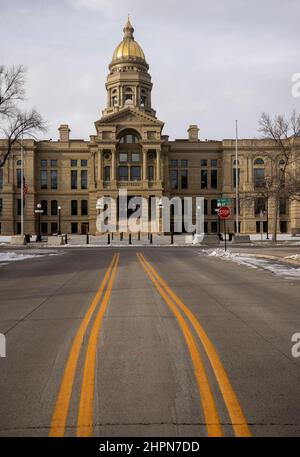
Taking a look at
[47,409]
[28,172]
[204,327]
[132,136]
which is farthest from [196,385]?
[28,172]

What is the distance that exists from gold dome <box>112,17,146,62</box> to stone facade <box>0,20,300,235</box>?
0.29 meters

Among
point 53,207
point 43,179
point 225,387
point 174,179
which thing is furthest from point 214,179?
point 225,387

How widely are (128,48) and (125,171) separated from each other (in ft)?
88.0

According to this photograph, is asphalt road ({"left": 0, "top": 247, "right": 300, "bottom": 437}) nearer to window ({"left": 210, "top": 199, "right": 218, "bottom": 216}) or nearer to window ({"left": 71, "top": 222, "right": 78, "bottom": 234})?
window ({"left": 71, "top": 222, "right": 78, "bottom": 234})

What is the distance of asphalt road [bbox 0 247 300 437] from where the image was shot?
4180 mm

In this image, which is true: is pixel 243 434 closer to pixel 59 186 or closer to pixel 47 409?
pixel 47 409

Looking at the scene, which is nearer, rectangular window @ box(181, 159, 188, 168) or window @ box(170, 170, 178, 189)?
window @ box(170, 170, 178, 189)

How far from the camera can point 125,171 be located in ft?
279

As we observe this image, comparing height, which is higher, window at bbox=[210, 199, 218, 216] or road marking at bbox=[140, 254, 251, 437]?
window at bbox=[210, 199, 218, 216]

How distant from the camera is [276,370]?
223 inches

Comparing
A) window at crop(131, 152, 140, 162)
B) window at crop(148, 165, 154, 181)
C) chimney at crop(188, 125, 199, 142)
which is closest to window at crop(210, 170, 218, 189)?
chimney at crop(188, 125, 199, 142)

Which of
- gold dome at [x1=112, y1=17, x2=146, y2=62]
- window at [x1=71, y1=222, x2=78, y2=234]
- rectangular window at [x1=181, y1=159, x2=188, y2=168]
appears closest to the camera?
window at [x1=71, y1=222, x2=78, y2=234]

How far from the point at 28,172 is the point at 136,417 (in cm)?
8765

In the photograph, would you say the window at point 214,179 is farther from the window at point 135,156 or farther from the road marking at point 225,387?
the road marking at point 225,387
